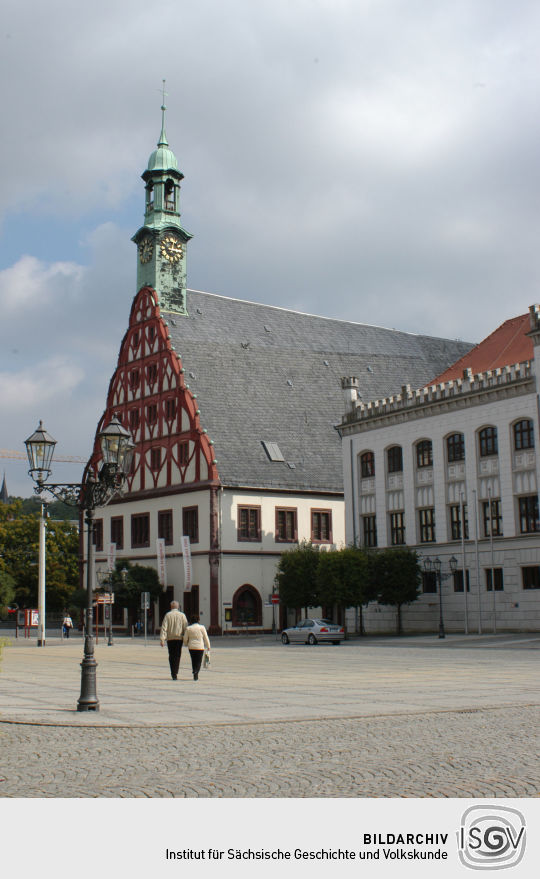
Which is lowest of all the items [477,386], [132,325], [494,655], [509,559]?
[494,655]

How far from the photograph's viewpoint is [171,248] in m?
77.8

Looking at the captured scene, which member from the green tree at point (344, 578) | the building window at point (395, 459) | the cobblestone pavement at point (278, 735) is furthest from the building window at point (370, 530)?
the cobblestone pavement at point (278, 735)

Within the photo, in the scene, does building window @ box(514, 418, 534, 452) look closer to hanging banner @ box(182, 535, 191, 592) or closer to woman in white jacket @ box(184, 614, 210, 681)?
hanging banner @ box(182, 535, 191, 592)

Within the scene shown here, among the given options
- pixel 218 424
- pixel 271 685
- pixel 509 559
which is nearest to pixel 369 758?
pixel 271 685

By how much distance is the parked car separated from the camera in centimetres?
4934

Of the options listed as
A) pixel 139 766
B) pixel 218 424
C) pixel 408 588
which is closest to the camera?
pixel 139 766

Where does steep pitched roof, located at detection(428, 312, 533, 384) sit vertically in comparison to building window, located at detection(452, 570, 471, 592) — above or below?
above

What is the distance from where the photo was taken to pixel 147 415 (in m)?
72.7

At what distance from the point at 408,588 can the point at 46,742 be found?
42.6 m

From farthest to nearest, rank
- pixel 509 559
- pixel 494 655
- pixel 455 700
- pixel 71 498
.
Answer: pixel 509 559 → pixel 494 655 → pixel 71 498 → pixel 455 700

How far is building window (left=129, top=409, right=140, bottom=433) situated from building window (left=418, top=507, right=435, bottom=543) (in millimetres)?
26379

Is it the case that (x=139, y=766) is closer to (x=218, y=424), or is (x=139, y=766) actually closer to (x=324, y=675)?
(x=324, y=675)

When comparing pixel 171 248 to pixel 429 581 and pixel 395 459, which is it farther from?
pixel 429 581
